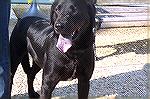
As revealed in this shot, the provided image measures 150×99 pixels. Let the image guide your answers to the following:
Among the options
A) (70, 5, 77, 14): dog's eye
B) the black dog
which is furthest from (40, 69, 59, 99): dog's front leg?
(70, 5, 77, 14): dog's eye

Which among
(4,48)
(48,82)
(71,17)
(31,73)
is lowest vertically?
(31,73)

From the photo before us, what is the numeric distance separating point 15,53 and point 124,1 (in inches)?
59.8

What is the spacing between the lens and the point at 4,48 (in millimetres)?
2488

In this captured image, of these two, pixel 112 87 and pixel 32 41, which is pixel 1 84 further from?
pixel 112 87

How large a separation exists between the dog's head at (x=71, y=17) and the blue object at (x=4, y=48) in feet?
1.03

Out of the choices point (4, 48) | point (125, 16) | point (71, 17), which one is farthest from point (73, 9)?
point (125, 16)

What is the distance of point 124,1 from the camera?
399 cm

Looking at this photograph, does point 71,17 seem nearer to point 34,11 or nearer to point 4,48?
point 4,48

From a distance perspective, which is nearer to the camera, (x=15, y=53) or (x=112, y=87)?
(x=15, y=53)

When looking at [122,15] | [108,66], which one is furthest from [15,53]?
[122,15]

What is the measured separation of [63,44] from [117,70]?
166cm

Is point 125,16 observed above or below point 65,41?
below

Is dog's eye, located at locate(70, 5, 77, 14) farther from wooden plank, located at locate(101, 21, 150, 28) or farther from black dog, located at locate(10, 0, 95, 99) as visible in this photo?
wooden plank, located at locate(101, 21, 150, 28)

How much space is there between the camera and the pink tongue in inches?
95.8
